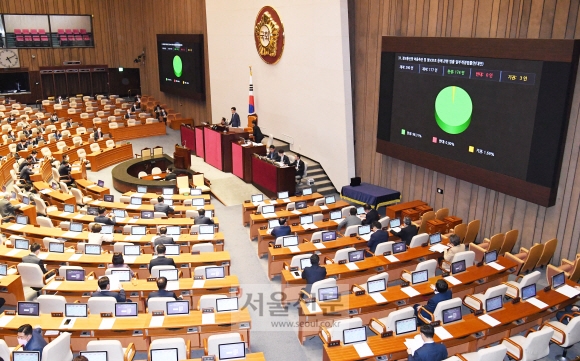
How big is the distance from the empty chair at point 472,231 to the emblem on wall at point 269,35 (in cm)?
935

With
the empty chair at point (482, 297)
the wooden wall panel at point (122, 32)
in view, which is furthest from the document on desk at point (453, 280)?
the wooden wall panel at point (122, 32)

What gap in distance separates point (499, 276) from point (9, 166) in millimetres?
16001

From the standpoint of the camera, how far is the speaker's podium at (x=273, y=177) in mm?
14987

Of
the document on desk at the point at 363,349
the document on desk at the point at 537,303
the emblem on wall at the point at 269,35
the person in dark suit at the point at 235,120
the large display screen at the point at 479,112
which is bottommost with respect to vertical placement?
the document on desk at the point at 537,303

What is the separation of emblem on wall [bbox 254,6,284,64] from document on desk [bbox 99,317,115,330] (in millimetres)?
12389

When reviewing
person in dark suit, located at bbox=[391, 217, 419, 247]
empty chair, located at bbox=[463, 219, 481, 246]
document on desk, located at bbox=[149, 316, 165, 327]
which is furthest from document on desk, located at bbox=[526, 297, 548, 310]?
document on desk, located at bbox=[149, 316, 165, 327]

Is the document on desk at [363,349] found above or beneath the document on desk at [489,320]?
above

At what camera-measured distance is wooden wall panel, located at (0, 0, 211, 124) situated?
26258 mm

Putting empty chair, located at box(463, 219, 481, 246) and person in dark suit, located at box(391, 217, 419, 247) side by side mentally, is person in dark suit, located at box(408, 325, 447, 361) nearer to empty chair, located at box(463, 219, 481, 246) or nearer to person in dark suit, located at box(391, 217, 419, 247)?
person in dark suit, located at box(391, 217, 419, 247)

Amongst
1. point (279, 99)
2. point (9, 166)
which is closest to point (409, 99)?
point (279, 99)

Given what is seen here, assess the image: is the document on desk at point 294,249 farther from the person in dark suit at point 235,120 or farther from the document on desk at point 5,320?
the person in dark suit at point 235,120

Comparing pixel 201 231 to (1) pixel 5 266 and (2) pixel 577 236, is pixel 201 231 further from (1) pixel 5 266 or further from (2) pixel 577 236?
(2) pixel 577 236

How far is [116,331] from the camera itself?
732cm

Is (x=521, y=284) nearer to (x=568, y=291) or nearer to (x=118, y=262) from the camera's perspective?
(x=568, y=291)
